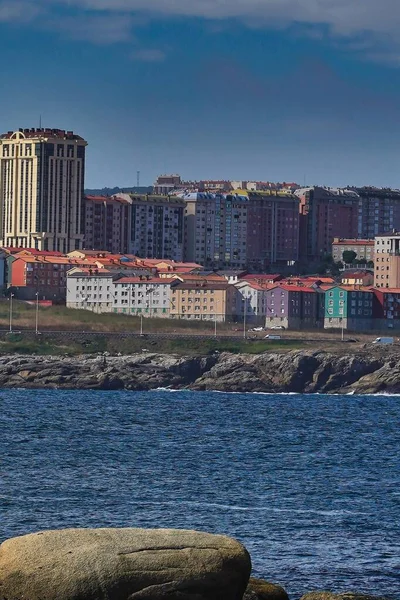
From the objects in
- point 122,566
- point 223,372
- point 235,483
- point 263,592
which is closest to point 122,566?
point 122,566

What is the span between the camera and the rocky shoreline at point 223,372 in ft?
514

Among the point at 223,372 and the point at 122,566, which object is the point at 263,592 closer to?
the point at 122,566

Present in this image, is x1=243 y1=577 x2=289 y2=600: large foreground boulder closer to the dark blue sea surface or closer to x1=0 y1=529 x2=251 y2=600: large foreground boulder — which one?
x1=0 y1=529 x2=251 y2=600: large foreground boulder

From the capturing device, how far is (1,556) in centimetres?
2734

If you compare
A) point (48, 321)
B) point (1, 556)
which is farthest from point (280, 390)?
point (1, 556)

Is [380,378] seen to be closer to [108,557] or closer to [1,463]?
[1,463]

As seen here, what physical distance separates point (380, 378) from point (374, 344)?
1584 centimetres

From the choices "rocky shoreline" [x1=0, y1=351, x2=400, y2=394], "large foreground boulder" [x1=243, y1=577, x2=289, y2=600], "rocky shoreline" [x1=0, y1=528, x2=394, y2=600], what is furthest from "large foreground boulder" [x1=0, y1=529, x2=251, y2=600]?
"rocky shoreline" [x1=0, y1=351, x2=400, y2=394]

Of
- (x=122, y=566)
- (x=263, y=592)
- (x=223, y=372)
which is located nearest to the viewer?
(x=122, y=566)

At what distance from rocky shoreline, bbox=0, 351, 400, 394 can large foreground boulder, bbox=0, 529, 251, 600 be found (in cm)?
12750

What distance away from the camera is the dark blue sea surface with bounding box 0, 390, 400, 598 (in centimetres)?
4066

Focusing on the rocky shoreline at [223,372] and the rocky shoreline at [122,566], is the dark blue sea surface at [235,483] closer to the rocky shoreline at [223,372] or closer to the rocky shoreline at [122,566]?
the rocky shoreline at [122,566]

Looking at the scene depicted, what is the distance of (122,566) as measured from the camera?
88.4ft

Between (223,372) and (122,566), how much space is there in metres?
136
